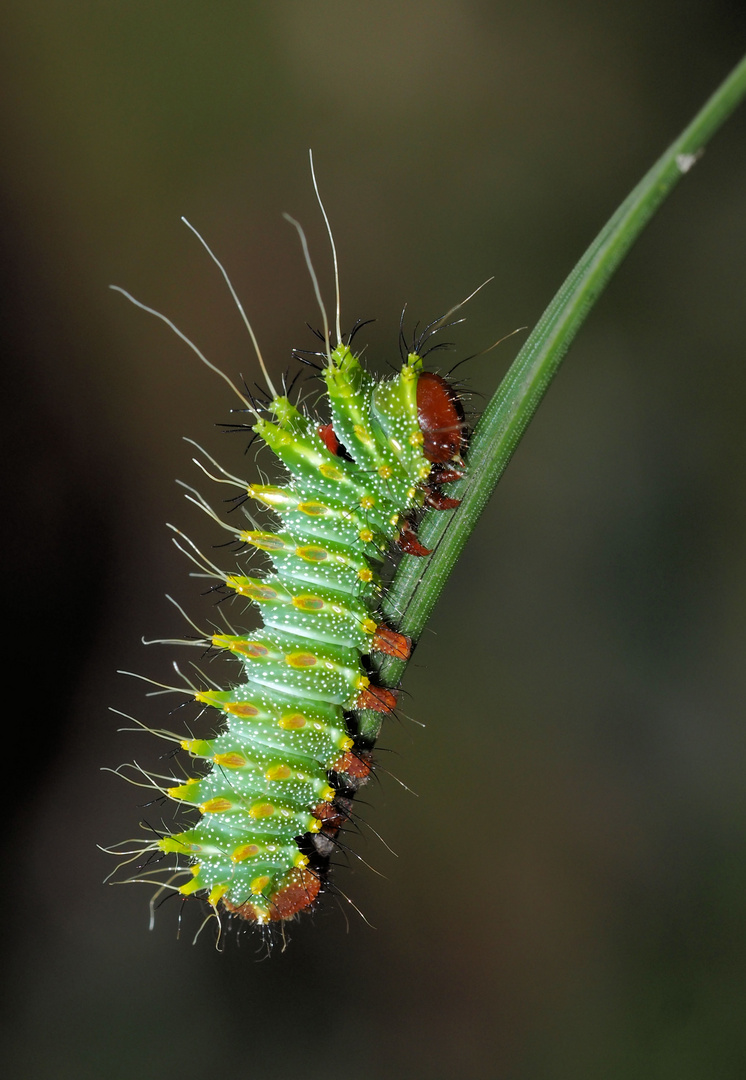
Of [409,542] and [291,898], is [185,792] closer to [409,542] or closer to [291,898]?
[291,898]

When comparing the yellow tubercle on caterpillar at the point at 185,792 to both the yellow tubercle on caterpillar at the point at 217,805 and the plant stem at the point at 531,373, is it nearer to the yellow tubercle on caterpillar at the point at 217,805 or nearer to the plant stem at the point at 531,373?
the yellow tubercle on caterpillar at the point at 217,805

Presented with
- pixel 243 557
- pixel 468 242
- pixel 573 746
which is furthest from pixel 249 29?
pixel 573 746

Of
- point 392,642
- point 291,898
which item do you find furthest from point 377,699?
point 291,898

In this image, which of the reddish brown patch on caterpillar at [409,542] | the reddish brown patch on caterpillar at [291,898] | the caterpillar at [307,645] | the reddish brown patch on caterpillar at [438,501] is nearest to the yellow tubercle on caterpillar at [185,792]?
the caterpillar at [307,645]

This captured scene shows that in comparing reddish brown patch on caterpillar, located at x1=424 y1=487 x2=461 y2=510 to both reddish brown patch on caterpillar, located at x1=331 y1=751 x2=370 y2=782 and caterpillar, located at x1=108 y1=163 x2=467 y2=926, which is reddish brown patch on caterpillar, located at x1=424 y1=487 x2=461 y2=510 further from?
reddish brown patch on caterpillar, located at x1=331 y1=751 x2=370 y2=782

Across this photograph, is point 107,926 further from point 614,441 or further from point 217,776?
point 614,441

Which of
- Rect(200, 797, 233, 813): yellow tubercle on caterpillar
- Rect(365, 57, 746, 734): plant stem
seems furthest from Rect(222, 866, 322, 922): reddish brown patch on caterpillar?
Rect(365, 57, 746, 734): plant stem
